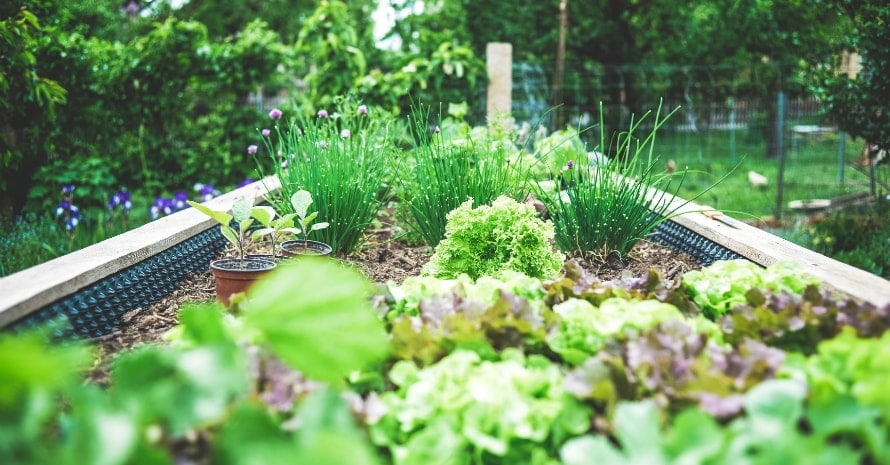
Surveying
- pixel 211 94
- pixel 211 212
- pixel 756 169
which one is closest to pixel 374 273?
pixel 211 212

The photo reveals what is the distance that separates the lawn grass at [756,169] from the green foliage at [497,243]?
12.4 ft

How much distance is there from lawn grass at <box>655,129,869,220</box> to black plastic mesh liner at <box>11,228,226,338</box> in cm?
446

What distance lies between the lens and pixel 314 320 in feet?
3.62

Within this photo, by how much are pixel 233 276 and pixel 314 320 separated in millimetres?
1239

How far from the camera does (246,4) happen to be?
15883mm

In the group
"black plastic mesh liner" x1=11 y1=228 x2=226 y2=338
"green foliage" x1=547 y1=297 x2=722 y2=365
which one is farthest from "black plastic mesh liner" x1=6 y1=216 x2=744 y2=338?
"green foliage" x1=547 y1=297 x2=722 y2=365

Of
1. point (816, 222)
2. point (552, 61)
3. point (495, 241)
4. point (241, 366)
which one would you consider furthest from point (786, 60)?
point (241, 366)

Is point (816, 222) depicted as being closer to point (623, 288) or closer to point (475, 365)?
point (623, 288)

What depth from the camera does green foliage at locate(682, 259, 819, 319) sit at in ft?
6.32

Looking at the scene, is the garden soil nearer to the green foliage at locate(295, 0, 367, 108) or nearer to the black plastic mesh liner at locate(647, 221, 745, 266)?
the black plastic mesh liner at locate(647, 221, 745, 266)

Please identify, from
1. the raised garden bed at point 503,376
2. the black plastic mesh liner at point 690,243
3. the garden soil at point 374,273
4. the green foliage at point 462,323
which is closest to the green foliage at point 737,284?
the raised garden bed at point 503,376

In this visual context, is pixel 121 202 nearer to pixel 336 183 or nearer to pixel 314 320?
pixel 336 183

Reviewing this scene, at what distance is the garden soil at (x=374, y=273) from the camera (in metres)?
2.05

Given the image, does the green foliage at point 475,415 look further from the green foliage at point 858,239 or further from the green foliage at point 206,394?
the green foliage at point 858,239
